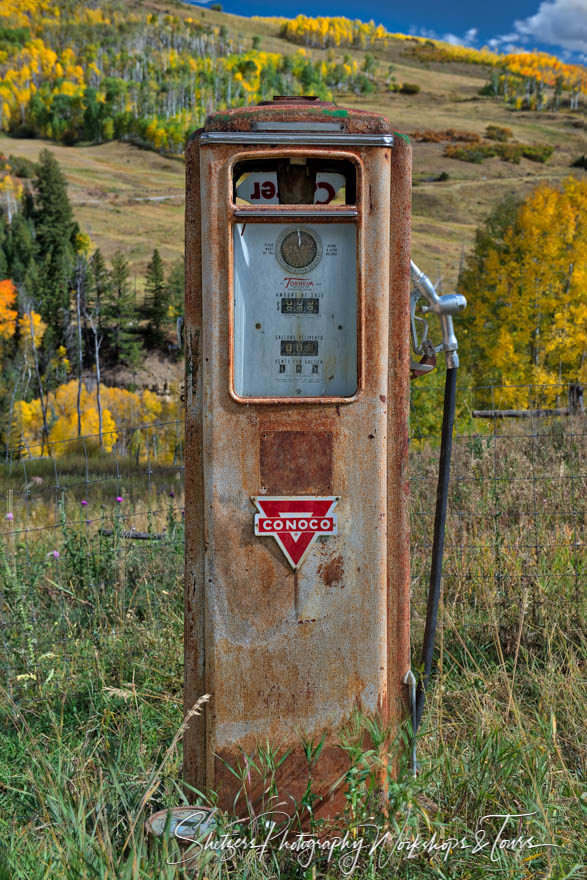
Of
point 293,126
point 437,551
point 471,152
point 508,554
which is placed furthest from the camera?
point 471,152

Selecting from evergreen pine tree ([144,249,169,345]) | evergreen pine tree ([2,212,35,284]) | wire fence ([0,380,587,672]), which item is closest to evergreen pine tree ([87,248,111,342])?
evergreen pine tree ([144,249,169,345])

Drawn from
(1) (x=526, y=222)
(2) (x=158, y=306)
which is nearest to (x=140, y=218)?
(2) (x=158, y=306)

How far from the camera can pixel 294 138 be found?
85.4 inches

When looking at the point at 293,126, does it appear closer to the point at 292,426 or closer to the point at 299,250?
the point at 299,250

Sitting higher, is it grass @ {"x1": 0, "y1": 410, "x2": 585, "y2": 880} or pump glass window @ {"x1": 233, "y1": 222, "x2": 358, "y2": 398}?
pump glass window @ {"x1": 233, "y1": 222, "x2": 358, "y2": 398}

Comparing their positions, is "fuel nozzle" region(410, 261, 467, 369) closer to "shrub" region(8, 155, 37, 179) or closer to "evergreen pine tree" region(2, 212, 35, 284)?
"evergreen pine tree" region(2, 212, 35, 284)

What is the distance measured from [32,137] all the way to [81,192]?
3588 centimetres

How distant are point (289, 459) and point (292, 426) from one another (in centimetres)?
10

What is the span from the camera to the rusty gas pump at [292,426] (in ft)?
Answer: 7.17

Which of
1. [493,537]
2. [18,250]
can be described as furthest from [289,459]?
[18,250]

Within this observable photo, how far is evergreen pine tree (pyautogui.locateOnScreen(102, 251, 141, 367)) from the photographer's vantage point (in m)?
49.3

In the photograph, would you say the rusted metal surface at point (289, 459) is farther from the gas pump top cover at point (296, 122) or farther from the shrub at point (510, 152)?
the shrub at point (510, 152)

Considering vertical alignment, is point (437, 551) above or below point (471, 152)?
below

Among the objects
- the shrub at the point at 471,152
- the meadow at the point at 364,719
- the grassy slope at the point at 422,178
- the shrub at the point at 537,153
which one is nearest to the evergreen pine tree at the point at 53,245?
the grassy slope at the point at 422,178
